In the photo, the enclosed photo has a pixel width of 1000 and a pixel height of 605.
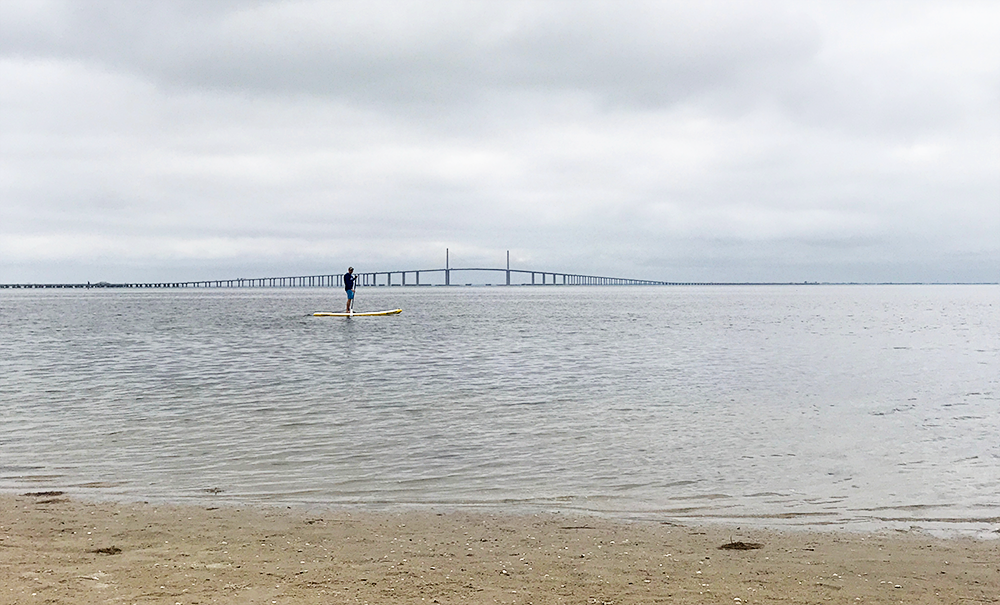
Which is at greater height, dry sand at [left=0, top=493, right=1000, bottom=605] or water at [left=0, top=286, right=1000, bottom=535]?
dry sand at [left=0, top=493, right=1000, bottom=605]

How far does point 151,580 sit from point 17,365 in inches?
869

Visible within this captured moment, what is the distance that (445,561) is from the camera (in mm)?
7066

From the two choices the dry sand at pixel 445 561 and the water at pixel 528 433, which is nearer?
the dry sand at pixel 445 561

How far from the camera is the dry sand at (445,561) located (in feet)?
20.2

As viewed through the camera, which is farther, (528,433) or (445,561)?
(528,433)

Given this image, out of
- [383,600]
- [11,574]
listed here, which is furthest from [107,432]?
[383,600]

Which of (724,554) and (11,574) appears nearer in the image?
(11,574)

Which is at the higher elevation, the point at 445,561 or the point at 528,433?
the point at 445,561

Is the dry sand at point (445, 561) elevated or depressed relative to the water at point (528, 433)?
elevated

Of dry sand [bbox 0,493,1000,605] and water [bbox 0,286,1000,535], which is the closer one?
dry sand [bbox 0,493,1000,605]

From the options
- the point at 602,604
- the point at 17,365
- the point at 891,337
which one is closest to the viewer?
the point at 602,604

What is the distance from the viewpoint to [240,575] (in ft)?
21.5

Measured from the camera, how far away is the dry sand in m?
6.17

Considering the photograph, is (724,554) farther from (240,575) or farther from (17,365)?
(17,365)
